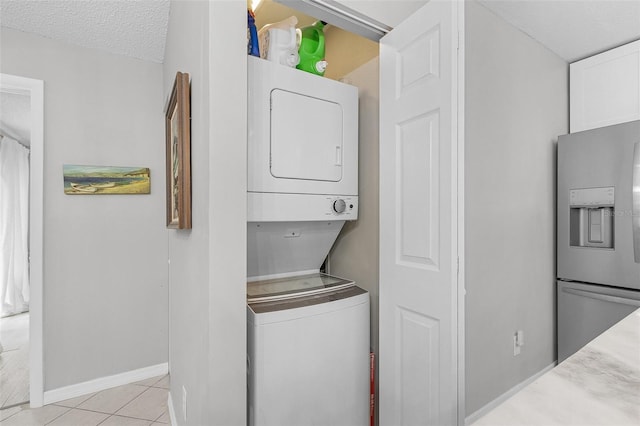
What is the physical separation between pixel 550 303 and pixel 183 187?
8.77ft

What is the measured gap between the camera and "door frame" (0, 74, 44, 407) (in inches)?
87.0

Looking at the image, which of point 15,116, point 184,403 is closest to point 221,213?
point 184,403

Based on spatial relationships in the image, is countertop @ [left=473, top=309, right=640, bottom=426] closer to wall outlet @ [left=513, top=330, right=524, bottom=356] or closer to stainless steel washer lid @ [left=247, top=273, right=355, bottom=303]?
stainless steel washer lid @ [left=247, top=273, right=355, bottom=303]

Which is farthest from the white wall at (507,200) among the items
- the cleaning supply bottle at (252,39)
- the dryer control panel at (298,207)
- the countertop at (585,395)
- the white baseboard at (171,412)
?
the white baseboard at (171,412)

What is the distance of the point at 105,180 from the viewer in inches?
96.4

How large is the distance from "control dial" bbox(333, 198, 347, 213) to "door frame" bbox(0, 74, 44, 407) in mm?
2065

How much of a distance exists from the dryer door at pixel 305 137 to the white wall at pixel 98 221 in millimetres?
1606

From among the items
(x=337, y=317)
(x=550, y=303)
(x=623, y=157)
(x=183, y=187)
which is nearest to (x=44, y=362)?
(x=183, y=187)

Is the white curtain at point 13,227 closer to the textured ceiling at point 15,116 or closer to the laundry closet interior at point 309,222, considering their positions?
the textured ceiling at point 15,116

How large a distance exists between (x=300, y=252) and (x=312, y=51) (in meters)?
1.11

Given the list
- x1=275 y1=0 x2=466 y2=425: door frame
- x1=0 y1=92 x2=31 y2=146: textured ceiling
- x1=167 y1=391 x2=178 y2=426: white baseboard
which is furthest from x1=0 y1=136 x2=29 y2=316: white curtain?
x1=275 y1=0 x2=466 y2=425: door frame

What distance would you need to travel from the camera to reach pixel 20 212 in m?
4.19

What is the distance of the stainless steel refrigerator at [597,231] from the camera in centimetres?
203

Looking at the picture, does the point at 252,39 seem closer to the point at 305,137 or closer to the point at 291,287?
the point at 305,137
